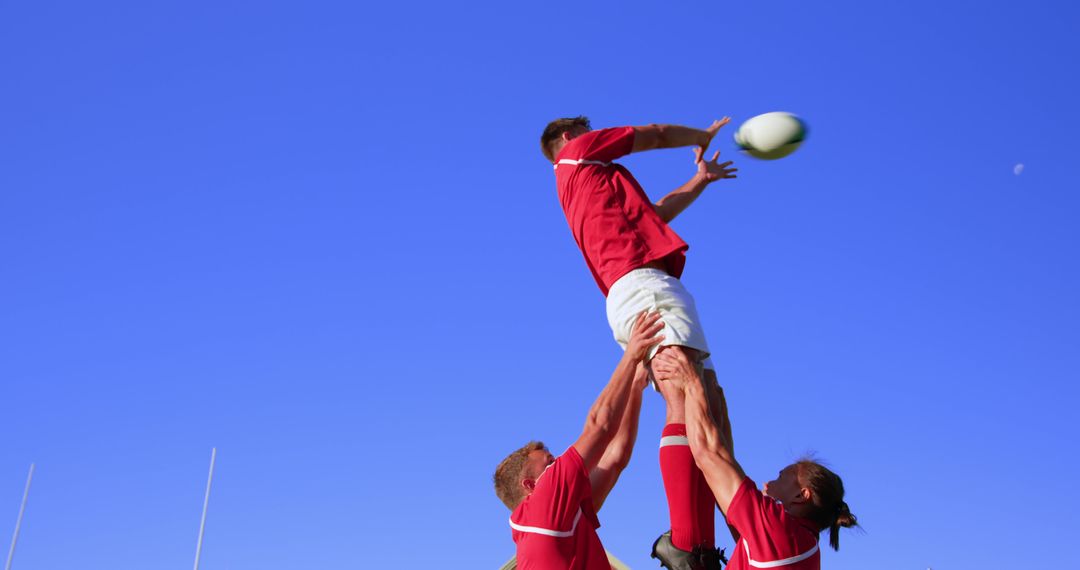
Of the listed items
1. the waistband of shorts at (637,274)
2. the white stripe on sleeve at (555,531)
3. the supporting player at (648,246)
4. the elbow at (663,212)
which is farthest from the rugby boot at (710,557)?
the elbow at (663,212)

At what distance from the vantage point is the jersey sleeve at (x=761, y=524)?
5.01m

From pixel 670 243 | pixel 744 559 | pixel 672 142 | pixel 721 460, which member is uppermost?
pixel 672 142

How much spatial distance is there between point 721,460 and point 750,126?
110 inches

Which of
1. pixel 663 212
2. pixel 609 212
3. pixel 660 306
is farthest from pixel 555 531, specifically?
pixel 663 212

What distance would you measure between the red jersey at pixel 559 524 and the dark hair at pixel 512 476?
0.51 m

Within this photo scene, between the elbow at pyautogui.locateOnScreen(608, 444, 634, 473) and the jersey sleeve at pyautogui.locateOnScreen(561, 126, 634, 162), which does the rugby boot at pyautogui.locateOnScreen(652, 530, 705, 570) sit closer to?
the elbow at pyautogui.locateOnScreen(608, 444, 634, 473)

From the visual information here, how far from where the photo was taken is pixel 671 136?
698 centimetres

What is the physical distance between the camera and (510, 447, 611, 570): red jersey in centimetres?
562

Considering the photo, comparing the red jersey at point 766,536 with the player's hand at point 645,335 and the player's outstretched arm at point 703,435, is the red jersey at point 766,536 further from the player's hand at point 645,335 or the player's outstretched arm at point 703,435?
the player's hand at point 645,335

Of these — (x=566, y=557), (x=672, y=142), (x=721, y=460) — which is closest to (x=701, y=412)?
(x=721, y=460)

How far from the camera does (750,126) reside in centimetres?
711

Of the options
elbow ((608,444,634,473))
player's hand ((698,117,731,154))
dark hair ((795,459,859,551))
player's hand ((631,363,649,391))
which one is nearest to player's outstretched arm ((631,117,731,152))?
player's hand ((698,117,731,154))

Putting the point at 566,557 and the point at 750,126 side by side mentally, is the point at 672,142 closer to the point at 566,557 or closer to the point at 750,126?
the point at 750,126

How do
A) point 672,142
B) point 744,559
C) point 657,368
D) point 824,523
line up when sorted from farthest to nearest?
point 672,142
point 657,368
point 824,523
point 744,559
